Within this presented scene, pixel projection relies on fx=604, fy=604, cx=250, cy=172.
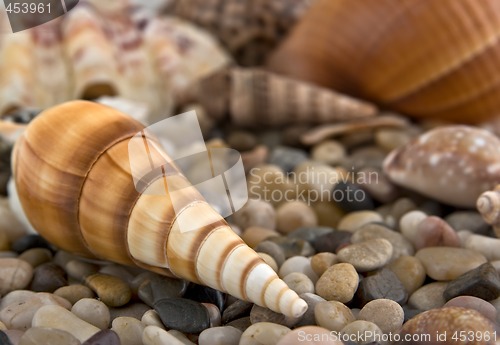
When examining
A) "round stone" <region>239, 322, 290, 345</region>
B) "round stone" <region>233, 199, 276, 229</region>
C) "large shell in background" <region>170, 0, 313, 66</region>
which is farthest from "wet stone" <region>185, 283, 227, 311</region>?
"large shell in background" <region>170, 0, 313, 66</region>

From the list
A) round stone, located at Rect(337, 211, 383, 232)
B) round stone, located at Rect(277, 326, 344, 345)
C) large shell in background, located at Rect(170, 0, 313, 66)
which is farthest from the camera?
large shell in background, located at Rect(170, 0, 313, 66)

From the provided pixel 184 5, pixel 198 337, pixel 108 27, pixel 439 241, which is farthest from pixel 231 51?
pixel 198 337

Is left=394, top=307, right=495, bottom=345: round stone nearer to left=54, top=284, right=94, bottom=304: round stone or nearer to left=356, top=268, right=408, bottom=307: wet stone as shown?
left=356, top=268, right=408, bottom=307: wet stone

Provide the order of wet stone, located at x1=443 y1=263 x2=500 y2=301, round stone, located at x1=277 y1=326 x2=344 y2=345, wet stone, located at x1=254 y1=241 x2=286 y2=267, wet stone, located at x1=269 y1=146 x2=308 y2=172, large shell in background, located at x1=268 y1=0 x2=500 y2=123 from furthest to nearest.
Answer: large shell in background, located at x1=268 y1=0 x2=500 y2=123 → wet stone, located at x1=269 y1=146 x2=308 y2=172 → wet stone, located at x1=254 y1=241 x2=286 y2=267 → wet stone, located at x1=443 y1=263 x2=500 y2=301 → round stone, located at x1=277 y1=326 x2=344 y2=345

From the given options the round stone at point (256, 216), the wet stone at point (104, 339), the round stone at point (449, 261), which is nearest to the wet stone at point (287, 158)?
the round stone at point (256, 216)

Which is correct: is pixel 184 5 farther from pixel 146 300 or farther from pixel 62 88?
pixel 146 300

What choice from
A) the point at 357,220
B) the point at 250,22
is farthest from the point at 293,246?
the point at 250,22

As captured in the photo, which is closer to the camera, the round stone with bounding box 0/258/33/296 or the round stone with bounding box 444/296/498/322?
the round stone with bounding box 444/296/498/322

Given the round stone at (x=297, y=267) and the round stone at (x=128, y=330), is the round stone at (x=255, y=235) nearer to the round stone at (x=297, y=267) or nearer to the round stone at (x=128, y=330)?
the round stone at (x=297, y=267)
